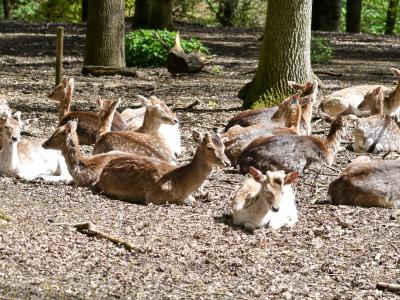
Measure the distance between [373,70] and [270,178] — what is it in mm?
11410

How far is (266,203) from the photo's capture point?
7.93m

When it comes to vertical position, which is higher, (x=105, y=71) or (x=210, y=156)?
(x=210, y=156)

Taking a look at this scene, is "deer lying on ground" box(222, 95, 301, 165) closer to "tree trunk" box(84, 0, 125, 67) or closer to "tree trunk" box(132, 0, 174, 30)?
"tree trunk" box(84, 0, 125, 67)

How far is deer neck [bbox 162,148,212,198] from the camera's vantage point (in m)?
8.66

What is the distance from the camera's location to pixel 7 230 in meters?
7.38

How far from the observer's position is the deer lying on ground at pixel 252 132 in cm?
1060

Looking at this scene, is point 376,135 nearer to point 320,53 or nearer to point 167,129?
point 167,129

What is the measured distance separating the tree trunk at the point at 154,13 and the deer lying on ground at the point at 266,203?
1490cm

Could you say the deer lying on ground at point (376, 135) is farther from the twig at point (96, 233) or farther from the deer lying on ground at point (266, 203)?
the twig at point (96, 233)

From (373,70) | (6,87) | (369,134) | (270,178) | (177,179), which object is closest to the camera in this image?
(270,178)

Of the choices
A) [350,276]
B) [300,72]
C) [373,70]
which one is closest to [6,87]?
[300,72]

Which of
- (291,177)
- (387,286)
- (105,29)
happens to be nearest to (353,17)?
(105,29)

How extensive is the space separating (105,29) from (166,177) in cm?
792

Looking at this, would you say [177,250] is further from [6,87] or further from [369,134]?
[6,87]
